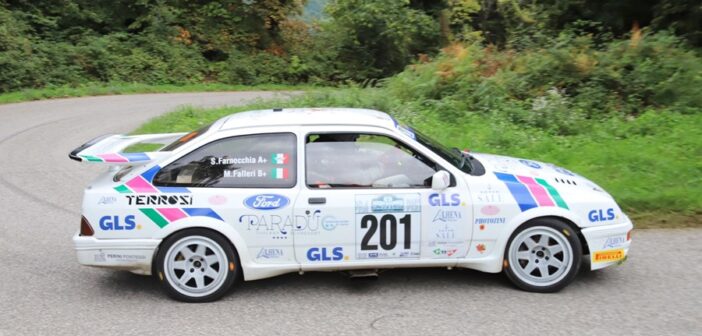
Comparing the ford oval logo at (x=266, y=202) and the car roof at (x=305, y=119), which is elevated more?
the car roof at (x=305, y=119)

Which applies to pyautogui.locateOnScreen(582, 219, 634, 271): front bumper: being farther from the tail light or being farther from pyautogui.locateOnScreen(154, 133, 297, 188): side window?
the tail light

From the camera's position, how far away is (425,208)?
18.5ft

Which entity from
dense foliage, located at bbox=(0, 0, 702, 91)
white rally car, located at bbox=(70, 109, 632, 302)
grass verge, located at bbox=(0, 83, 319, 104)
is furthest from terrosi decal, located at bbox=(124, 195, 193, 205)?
dense foliage, located at bbox=(0, 0, 702, 91)

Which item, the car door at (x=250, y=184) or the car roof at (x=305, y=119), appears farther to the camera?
the car roof at (x=305, y=119)

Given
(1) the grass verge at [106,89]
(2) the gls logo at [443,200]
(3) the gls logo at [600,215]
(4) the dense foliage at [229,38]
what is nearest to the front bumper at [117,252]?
(2) the gls logo at [443,200]

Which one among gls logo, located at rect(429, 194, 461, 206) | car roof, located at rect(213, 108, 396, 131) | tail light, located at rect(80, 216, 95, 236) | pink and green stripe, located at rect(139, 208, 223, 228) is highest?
car roof, located at rect(213, 108, 396, 131)

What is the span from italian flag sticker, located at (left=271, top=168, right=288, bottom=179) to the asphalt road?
1.00 meters

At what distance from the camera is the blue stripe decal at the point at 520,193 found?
5.66m

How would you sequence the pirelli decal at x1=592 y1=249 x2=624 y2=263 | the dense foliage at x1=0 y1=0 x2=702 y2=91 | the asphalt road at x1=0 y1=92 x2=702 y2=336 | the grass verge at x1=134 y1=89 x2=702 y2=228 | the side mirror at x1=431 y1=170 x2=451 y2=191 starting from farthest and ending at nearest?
the dense foliage at x1=0 y1=0 x2=702 y2=91 → the grass verge at x1=134 y1=89 x2=702 y2=228 → the pirelli decal at x1=592 y1=249 x2=624 y2=263 → the side mirror at x1=431 y1=170 x2=451 y2=191 → the asphalt road at x1=0 y1=92 x2=702 y2=336

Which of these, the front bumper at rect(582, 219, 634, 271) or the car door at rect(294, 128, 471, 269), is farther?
the front bumper at rect(582, 219, 634, 271)

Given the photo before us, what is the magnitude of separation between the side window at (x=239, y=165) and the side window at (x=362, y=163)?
7.9 inches

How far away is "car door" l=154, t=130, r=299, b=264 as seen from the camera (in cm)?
559

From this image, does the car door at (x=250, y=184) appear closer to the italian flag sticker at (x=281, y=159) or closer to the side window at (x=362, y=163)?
the italian flag sticker at (x=281, y=159)

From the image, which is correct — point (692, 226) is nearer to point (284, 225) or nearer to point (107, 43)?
point (284, 225)
